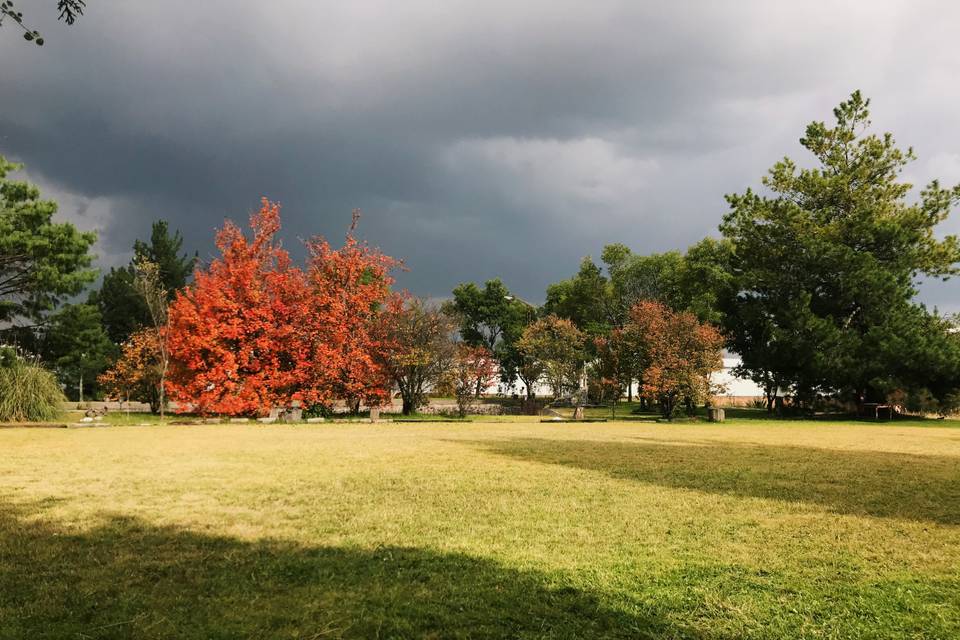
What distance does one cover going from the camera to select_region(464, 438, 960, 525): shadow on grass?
7.92 meters

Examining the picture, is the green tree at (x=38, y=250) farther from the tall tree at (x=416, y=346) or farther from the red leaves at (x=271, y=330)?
the tall tree at (x=416, y=346)

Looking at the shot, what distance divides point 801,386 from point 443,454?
3070cm

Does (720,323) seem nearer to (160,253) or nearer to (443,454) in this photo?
(443,454)

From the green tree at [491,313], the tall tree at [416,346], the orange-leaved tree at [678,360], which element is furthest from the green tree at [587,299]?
the tall tree at [416,346]

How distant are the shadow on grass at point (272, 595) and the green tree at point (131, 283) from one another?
5698cm

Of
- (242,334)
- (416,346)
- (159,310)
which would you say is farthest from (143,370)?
(416,346)

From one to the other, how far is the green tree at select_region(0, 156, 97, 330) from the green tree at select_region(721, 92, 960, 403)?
36343 millimetres

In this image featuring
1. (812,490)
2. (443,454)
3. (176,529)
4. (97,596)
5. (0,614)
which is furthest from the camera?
(443,454)

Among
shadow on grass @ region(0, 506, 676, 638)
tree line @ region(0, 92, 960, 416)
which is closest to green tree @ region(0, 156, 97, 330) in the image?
tree line @ region(0, 92, 960, 416)

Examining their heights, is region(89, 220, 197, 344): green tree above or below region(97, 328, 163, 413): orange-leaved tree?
above

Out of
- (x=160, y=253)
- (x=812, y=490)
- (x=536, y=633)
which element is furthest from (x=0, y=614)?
(x=160, y=253)

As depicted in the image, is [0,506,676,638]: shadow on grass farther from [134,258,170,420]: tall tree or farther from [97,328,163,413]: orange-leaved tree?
[97,328,163,413]: orange-leaved tree

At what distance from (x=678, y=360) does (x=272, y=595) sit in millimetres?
28148

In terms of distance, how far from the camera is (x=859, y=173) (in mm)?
36438
